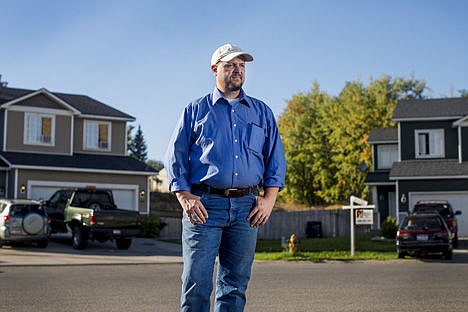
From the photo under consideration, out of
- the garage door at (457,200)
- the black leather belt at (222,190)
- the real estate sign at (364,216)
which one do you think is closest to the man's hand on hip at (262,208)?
the black leather belt at (222,190)

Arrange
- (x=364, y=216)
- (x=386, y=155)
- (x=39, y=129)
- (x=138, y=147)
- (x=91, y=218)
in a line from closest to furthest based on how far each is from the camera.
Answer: (x=364, y=216)
(x=91, y=218)
(x=39, y=129)
(x=386, y=155)
(x=138, y=147)

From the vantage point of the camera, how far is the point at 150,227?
3300 centimetres

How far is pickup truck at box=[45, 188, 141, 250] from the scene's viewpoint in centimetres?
2364

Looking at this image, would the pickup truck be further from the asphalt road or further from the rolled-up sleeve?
the rolled-up sleeve

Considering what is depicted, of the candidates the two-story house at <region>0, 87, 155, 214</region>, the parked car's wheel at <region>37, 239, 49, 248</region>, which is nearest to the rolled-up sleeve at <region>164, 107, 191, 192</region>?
the parked car's wheel at <region>37, 239, 49, 248</region>

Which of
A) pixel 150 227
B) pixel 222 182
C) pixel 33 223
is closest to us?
pixel 222 182

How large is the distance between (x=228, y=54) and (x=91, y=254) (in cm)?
1874

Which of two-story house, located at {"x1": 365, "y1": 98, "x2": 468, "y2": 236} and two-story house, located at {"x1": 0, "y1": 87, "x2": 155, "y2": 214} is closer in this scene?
two-story house, located at {"x1": 0, "y1": 87, "x2": 155, "y2": 214}

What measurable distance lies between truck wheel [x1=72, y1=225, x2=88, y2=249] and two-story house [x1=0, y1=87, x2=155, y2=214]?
759 centimetres

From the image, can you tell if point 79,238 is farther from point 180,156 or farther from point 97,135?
point 180,156

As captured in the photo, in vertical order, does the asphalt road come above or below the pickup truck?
below

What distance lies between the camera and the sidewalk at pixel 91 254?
1944 centimetres

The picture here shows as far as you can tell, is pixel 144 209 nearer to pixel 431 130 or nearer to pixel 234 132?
pixel 431 130

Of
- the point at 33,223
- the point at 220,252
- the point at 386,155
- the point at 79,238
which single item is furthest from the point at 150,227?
the point at 220,252
